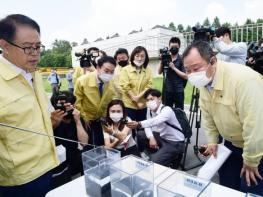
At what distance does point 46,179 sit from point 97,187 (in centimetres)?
40

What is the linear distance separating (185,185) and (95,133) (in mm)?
1926

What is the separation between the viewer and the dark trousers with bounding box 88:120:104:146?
2.83 m

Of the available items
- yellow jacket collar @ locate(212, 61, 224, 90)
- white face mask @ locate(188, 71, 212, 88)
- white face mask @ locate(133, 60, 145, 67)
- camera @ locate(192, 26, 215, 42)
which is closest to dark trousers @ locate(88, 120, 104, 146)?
white face mask @ locate(133, 60, 145, 67)

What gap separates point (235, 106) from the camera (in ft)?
4.70

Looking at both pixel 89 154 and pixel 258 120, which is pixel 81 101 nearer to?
pixel 89 154

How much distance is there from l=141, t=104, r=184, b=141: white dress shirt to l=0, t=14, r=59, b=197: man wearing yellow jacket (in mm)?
1451

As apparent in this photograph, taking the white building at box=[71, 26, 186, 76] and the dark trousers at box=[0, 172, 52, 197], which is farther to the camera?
the white building at box=[71, 26, 186, 76]

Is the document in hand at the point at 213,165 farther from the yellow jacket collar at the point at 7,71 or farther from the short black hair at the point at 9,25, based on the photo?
the short black hair at the point at 9,25

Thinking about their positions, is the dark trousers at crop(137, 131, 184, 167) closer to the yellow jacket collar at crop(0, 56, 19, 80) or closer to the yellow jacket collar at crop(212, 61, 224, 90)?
the yellow jacket collar at crop(212, 61, 224, 90)

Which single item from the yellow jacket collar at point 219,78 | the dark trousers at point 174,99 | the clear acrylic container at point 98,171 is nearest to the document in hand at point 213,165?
the yellow jacket collar at point 219,78

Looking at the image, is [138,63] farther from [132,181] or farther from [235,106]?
[132,181]

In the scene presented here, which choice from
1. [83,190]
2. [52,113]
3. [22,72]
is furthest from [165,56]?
[83,190]

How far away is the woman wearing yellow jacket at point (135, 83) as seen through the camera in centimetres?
338

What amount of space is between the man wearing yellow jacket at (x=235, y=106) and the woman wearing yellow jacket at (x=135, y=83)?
172 centimetres
